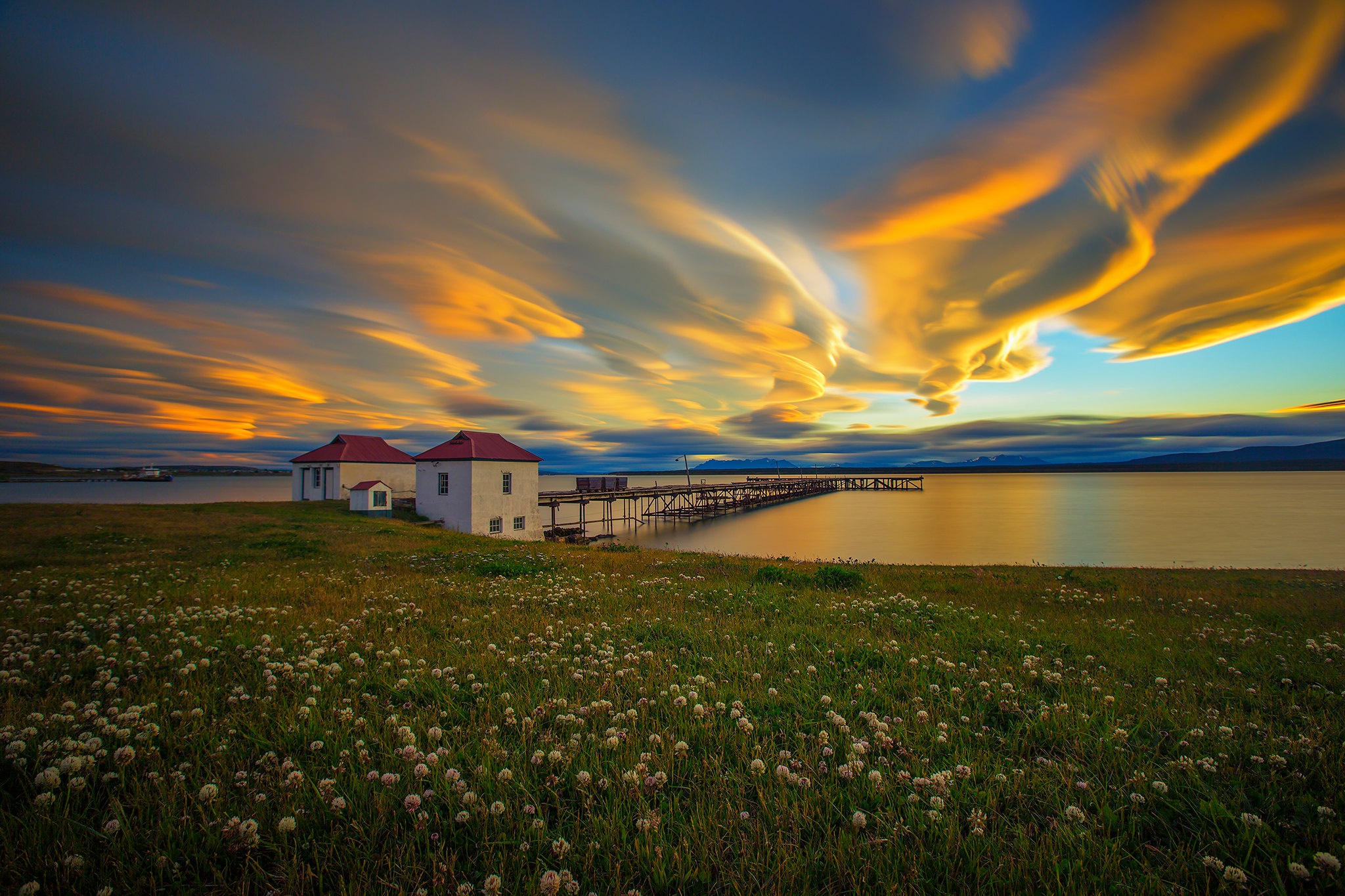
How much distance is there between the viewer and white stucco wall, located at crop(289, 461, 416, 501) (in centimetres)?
4816

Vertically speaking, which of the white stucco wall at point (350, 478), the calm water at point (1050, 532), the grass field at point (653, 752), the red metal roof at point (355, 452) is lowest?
the calm water at point (1050, 532)

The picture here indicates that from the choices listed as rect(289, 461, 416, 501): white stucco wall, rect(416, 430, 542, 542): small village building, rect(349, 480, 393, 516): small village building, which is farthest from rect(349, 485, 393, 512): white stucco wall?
rect(289, 461, 416, 501): white stucco wall

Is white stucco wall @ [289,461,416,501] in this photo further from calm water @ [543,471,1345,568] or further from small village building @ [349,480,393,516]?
calm water @ [543,471,1345,568]

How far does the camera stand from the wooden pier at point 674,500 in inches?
2493

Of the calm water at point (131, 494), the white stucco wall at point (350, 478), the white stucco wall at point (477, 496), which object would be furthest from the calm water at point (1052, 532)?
the calm water at point (131, 494)

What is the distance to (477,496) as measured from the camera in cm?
3825

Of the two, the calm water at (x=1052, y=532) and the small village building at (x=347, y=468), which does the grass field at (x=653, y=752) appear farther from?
the small village building at (x=347, y=468)

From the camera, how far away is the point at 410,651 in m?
5.83

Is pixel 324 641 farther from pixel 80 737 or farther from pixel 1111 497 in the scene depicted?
pixel 1111 497

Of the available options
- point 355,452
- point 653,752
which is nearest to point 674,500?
point 355,452

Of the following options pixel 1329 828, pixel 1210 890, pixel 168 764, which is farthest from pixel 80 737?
pixel 1329 828

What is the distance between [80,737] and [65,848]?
1.62 metres

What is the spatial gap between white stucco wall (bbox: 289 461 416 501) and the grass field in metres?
45.6

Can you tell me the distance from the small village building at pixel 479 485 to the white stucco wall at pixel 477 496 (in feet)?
0.16
